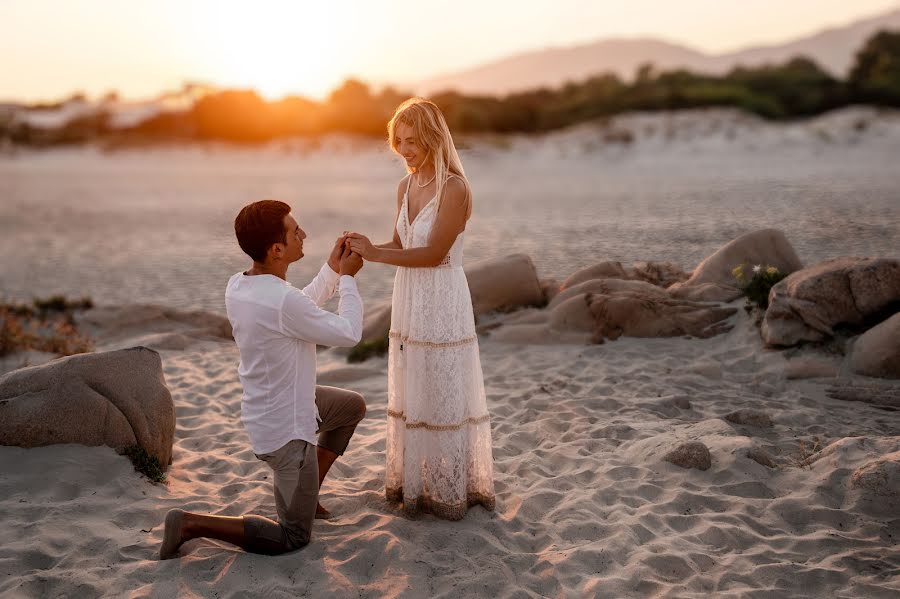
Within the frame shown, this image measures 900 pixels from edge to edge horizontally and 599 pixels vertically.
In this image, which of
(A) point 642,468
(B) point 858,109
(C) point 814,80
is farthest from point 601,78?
(A) point 642,468

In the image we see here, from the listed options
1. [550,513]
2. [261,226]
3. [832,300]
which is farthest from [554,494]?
[832,300]

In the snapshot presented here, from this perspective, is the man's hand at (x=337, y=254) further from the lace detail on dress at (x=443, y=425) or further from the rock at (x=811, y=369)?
the rock at (x=811, y=369)

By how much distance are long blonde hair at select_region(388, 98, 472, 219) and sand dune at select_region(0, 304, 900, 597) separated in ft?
6.65

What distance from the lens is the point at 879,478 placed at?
16.0 ft

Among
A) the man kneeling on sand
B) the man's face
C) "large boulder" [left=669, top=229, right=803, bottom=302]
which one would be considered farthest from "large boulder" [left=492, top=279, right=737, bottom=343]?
the man's face

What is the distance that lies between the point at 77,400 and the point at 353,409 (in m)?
2.08

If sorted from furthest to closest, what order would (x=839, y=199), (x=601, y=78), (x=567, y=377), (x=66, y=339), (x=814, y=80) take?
(x=601, y=78) → (x=814, y=80) → (x=839, y=199) → (x=66, y=339) → (x=567, y=377)

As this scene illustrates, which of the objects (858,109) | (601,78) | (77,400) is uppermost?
(601,78)

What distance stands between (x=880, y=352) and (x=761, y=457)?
2370 mm

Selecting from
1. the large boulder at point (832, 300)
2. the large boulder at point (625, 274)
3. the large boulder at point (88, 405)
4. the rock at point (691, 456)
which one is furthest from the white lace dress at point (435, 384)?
the large boulder at point (625, 274)

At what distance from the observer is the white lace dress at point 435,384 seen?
4.52 meters

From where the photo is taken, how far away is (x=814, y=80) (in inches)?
1460

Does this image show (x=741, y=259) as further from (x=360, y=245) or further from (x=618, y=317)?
(x=360, y=245)

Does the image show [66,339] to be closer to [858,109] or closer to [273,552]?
[273,552]
